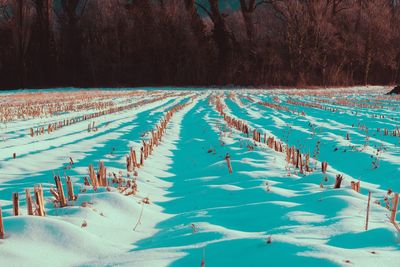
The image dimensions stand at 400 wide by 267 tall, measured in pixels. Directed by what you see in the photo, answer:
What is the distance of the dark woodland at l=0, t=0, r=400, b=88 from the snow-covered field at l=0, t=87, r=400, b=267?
29.8 m

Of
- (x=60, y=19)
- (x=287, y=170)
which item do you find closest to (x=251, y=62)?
(x=60, y=19)

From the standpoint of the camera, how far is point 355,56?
38844 mm

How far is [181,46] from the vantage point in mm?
37281

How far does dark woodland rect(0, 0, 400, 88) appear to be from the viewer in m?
35.5

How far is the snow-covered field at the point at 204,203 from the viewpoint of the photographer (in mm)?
1991

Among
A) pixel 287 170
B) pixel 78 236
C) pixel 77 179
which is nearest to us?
pixel 78 236

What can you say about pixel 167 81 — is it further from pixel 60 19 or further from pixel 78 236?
pixel 78 236

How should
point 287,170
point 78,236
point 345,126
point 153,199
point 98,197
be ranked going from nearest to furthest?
point 78,236
point 98,197
point 153,199
point 287,170
point 345,126

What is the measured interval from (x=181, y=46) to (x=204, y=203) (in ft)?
115

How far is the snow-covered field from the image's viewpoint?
6.53 feet

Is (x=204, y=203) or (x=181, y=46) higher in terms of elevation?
(x=181, y=46)

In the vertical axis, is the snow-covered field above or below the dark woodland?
below

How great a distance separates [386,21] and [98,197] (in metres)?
41.6

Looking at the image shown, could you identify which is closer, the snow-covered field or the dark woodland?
the snow-covered field
